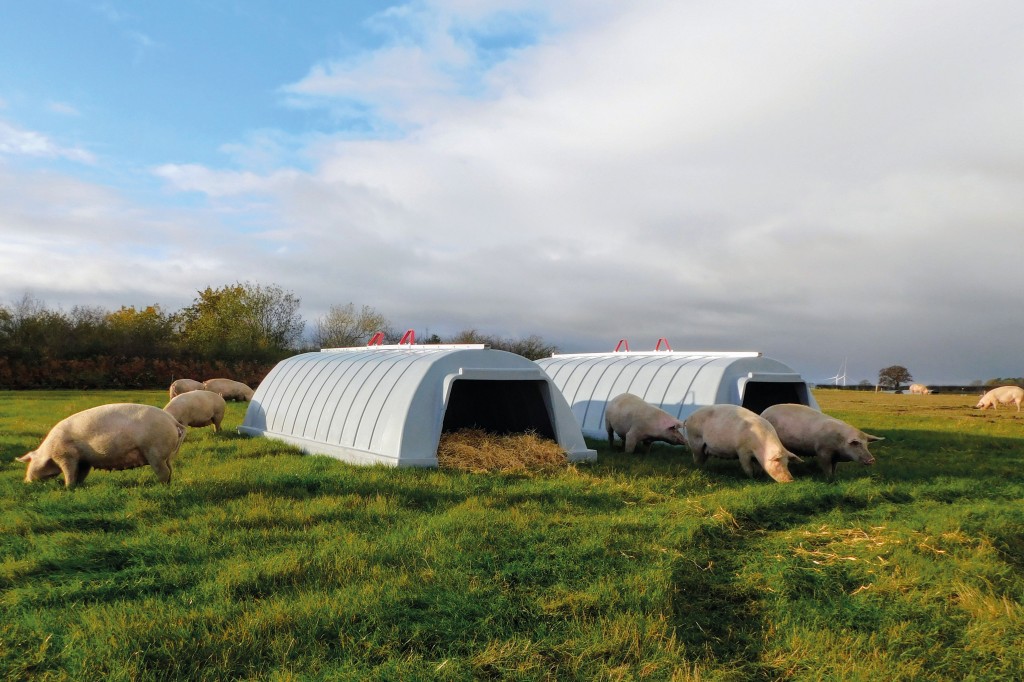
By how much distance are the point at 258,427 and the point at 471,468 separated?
25.5 ft

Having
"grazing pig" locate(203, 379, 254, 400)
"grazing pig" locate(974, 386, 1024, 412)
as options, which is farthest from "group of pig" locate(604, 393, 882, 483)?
"grazing pig" locate(974, 386, 1024, 412)

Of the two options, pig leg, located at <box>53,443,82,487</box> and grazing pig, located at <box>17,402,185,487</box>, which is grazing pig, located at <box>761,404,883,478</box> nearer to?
grazing pig, located at <box>17,402,185,487</box>

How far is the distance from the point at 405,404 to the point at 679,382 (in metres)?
7.28

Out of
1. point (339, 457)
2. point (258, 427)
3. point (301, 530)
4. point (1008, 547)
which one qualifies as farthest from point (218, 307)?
point (1008, 547)

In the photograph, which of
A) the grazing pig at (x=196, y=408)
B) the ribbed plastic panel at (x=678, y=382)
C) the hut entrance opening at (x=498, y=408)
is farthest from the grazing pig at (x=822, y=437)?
the grazing pig at (x=196, y=408)

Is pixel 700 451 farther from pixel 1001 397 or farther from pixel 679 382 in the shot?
pixel 1001 397

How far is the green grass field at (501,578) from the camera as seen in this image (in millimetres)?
4941

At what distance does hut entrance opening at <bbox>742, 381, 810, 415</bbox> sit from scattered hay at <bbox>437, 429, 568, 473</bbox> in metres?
6.86

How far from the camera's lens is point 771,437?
436 inches

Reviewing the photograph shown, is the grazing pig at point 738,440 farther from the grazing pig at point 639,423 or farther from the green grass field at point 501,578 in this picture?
the grazing pig at point 639,423

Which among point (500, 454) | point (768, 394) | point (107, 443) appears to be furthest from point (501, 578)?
point (768, 394)

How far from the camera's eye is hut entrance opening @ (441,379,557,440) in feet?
44.5

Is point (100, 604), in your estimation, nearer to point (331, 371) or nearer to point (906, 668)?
point (906, 668)

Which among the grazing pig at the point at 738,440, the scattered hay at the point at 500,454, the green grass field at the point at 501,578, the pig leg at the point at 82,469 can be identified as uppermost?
the grazing pig at the point at 738,440
